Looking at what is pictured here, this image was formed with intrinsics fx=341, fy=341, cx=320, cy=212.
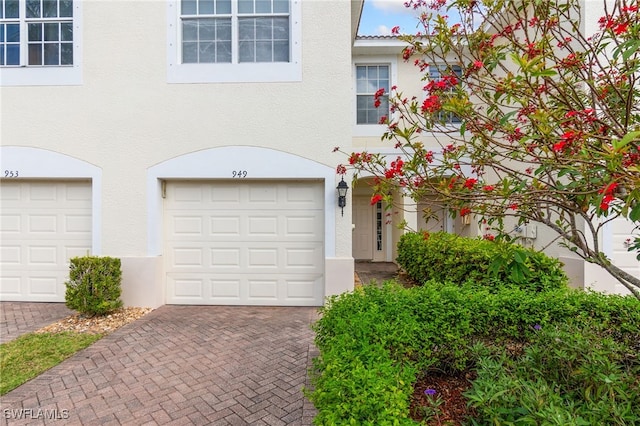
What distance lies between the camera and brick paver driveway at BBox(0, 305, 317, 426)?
3283 mm

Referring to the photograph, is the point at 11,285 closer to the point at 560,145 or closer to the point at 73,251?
the point at 73,251

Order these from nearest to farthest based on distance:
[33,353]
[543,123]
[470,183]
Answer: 1. [543,123]
2. [470,183]
3. [33,353]

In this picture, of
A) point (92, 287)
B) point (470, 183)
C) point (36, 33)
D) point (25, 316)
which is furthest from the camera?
point (36, 33)

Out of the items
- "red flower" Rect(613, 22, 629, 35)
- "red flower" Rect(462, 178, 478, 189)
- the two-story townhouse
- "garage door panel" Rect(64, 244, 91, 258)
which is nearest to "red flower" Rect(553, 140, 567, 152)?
"red flower" Rect(462, 178, 478, 189)

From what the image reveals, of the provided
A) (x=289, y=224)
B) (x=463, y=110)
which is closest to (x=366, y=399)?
(x=463, y=110)

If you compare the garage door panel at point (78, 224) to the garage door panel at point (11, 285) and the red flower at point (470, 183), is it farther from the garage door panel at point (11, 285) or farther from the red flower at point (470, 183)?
the red flower at point (470, 183)

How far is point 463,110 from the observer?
264cm

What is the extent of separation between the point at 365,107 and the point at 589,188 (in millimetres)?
8689

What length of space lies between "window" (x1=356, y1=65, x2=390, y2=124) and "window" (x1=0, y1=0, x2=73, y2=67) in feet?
23.3

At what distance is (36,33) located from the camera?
21.8 ft

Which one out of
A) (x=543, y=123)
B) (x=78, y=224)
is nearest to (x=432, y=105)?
(x=543, y=123)

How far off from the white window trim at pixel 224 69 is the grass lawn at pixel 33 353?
4.71 m

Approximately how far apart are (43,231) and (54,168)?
131cm

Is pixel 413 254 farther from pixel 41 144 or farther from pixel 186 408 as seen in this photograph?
pixel 41 144
